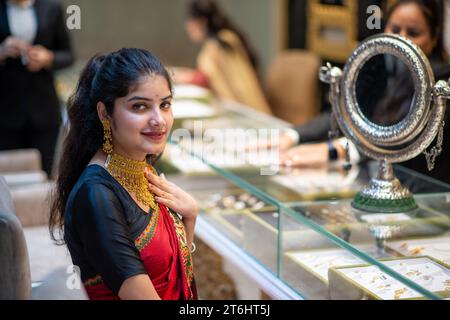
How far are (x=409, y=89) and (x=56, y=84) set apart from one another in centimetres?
308

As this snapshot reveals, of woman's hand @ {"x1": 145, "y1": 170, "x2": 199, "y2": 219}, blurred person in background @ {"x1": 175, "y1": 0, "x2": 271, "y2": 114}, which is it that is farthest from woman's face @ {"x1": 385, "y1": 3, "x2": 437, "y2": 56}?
blurred person in background @ {"x1": 175, "y1": 0, "x2": 271, "y2": 114}

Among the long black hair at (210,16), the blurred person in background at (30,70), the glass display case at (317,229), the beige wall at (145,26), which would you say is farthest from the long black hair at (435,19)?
the beige wall at (145,26)

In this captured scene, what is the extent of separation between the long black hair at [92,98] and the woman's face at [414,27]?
1.11 m

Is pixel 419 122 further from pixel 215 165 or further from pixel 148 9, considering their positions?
pixel 148 9

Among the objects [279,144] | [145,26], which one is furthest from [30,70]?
[145,26]

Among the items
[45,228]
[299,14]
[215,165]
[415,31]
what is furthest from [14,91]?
[299,14]

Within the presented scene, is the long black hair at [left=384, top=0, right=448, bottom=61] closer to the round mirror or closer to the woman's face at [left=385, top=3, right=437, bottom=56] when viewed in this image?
the woman's face at [left=385, top=3, right=437, bottom=56]

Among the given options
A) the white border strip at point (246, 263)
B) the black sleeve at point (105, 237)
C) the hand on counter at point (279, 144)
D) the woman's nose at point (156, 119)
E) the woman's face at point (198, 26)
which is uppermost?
the woman's nose at point (156, 119)

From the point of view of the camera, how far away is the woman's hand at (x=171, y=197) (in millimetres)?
1836

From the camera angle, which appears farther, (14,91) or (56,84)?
(56,84)

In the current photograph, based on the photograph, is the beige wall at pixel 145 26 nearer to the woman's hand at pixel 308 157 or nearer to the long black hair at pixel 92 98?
the woman's hand at pixel 308 157

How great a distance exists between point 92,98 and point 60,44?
2977 millimetres
